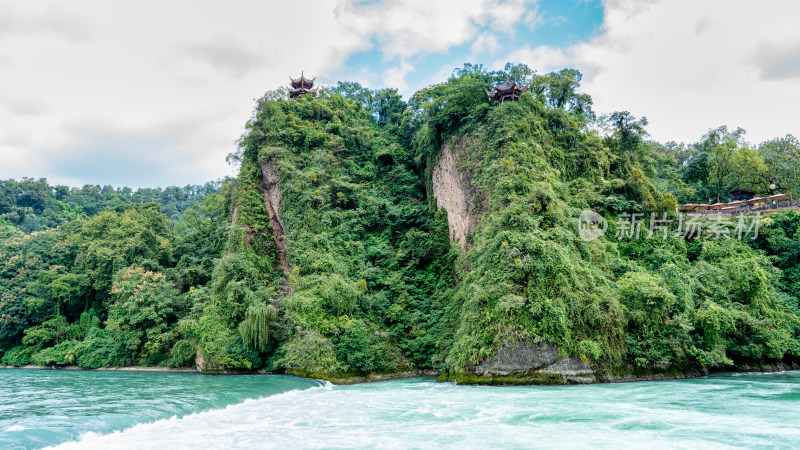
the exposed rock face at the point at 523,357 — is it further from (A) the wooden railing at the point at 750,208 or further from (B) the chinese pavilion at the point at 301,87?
(B) the chinese pavilion at the point at 301,87

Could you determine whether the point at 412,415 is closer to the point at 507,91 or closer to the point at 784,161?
the point at 507,91

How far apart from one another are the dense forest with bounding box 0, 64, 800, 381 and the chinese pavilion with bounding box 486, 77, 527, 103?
1.08 metres

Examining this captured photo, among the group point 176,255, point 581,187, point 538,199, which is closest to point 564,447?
point 538,199

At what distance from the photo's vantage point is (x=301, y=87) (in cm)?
3797

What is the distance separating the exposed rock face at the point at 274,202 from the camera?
28.8 metres

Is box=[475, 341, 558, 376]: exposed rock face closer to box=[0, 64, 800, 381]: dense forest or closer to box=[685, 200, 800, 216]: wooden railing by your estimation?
box=[0, 64, 800, 381]: dense forest

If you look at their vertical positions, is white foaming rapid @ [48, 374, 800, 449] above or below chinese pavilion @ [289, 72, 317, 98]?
below

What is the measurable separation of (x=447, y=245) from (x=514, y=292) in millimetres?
8697

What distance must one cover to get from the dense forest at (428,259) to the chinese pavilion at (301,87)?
140 inches

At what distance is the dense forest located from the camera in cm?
1839

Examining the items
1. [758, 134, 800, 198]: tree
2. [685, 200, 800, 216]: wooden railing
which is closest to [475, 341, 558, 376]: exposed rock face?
[685, 200, 800, 216]: wooden railing

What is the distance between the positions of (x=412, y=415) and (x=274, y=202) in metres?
20.5

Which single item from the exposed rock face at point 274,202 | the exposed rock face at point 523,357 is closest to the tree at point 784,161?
the exposed rock face at point 523,357

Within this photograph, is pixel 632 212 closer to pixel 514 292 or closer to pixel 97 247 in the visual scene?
pixel 514 292
